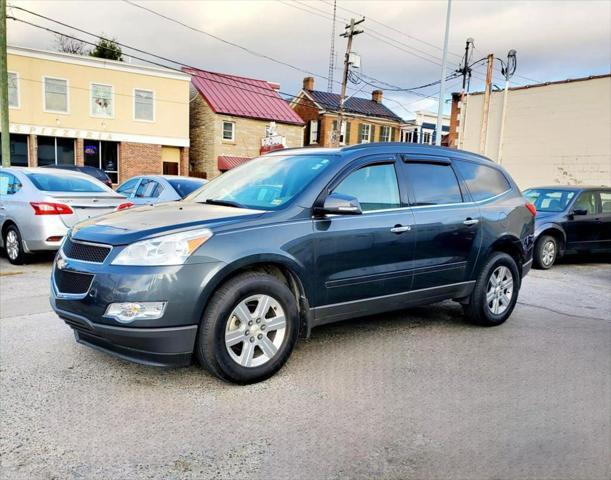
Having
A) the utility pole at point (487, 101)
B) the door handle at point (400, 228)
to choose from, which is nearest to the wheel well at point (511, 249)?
the door handle at point (400, 228)

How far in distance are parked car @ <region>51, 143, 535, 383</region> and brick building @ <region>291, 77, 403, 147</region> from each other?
32.7m

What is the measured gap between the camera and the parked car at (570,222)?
379 inches

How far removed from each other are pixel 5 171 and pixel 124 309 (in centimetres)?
661

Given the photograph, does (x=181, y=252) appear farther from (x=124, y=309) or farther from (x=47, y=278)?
(x=47, y=278)

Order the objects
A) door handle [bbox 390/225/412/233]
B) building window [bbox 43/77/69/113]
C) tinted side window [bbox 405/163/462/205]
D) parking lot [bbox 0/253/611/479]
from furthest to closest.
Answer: building window [bbox 43/77/69/113] < tinted side window [bbox 405/163/462/205] < door handle [bbox 390/225/412/233] < parking lot [bbox 0/253/611/479]

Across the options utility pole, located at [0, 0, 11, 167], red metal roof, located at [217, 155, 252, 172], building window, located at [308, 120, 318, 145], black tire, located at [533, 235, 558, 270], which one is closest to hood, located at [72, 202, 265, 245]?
black tire, located at [533, 235, 558, 270]

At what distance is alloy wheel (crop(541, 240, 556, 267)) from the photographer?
9.63 m

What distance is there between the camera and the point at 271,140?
3005cm

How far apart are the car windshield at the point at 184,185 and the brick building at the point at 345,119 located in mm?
27878

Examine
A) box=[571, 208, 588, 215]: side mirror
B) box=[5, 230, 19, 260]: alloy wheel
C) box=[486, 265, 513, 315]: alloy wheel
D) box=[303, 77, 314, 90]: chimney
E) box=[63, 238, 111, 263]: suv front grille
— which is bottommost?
box=[5, 230, 19, 260]: alloy wheel

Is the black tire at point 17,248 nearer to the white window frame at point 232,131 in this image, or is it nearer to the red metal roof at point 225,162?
the red metal roof at point 225,162

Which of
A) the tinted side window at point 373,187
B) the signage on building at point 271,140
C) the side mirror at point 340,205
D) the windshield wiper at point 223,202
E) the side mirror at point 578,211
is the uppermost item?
the signage on building at point 271,140

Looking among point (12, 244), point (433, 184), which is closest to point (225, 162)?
point (12, 244)

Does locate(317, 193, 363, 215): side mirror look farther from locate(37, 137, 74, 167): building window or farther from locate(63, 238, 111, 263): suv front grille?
locate(37, 137, 74, 167): building window
